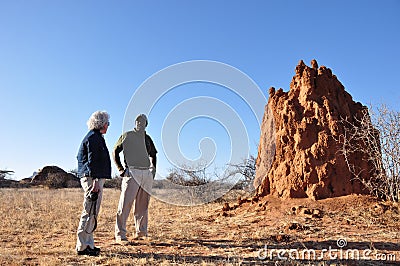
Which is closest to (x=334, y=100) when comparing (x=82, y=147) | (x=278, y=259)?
(x=278, y=259)

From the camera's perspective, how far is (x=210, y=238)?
6.02 m

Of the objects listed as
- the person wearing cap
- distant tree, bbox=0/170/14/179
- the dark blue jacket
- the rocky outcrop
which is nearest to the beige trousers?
the person wearing cap

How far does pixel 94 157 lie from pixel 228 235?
2766 millimetres

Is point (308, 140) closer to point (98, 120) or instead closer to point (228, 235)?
point (228, 235)

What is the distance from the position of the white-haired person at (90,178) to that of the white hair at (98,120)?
0.39 feet

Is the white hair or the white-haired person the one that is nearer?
the white-haired person

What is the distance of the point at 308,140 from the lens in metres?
8.23

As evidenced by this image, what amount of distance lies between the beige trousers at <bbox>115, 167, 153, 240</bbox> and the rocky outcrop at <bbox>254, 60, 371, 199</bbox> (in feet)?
11.7

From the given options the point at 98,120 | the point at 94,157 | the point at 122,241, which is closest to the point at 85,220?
the point at 94,157

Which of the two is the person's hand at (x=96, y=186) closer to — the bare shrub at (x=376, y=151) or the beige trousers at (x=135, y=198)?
the beige trousers at (x=135, y=198)

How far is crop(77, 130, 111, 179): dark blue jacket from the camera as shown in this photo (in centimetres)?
463

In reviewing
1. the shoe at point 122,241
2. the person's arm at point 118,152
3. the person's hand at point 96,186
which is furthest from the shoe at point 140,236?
the person's hand at point 96,186

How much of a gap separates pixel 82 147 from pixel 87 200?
696 mm

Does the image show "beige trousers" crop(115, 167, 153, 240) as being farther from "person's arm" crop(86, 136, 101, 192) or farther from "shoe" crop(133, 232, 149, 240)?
"person's arm" crop(86, 136, 101, 192)
